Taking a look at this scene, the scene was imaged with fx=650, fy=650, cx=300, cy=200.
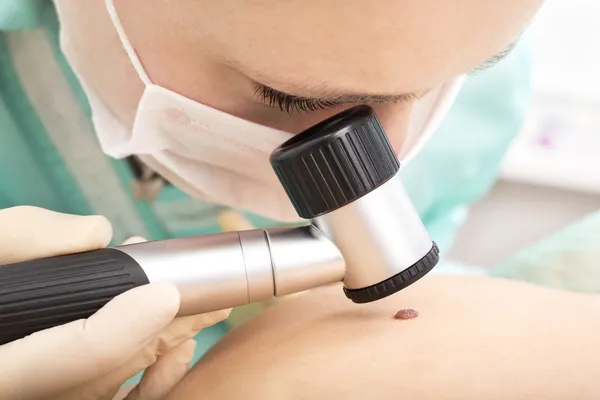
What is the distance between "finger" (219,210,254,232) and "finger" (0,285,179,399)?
322mm

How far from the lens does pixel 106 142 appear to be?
701mm

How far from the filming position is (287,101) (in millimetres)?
543

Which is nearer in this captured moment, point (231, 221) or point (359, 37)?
point (359, 37)

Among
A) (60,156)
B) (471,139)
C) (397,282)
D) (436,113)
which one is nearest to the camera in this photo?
(397,282)

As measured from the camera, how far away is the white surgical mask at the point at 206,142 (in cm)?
59

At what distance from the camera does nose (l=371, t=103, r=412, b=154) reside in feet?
1.94

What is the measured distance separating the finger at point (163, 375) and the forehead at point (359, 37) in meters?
0.25

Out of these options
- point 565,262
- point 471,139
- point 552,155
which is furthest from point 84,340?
point 552,155

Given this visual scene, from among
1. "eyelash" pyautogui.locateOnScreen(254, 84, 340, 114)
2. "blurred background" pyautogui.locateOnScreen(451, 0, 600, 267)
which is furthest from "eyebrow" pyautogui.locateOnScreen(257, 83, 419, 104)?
"blurred background" pyautogui.locateOnScreen(451, 0, 600, 267)

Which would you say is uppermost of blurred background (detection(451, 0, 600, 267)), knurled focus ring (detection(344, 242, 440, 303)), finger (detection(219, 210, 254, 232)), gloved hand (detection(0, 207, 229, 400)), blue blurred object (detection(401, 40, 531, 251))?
gloved hand (detection(0, 207, 229, 400))

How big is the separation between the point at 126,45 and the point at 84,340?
26cm

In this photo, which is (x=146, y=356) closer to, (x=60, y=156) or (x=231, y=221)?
(x=231, y=221)

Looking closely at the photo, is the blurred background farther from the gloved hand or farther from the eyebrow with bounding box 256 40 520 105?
the gloved hand

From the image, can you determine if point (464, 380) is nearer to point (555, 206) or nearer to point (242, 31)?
point (242, 31)
